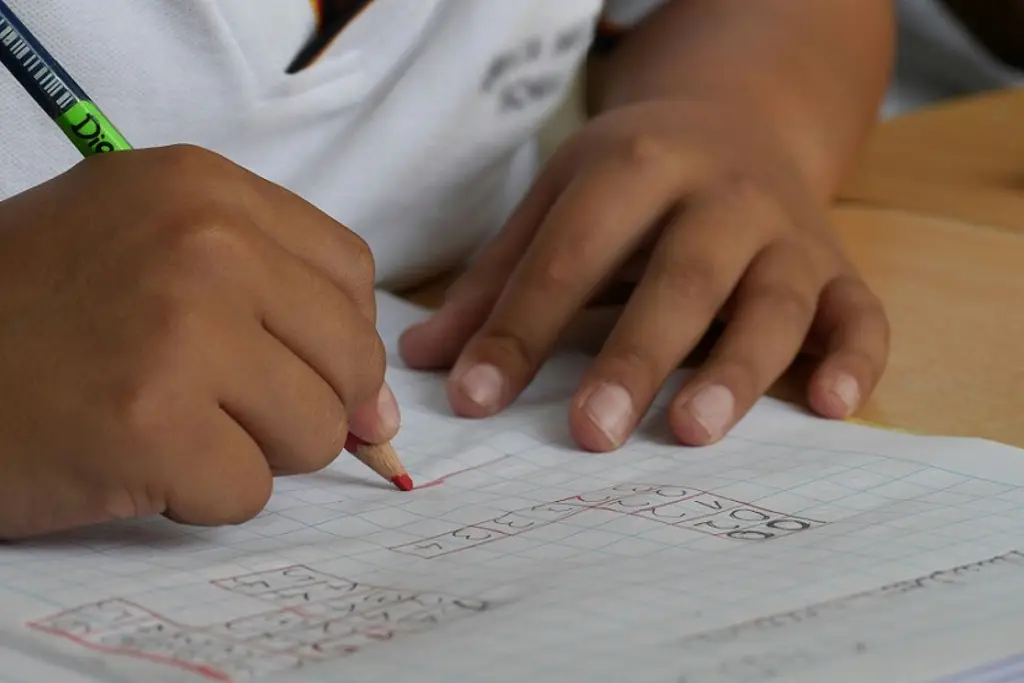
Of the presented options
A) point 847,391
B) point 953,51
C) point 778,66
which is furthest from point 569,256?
point 953,51

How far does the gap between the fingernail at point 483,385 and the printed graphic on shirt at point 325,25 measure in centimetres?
16

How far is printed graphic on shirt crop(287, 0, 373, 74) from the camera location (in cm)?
50

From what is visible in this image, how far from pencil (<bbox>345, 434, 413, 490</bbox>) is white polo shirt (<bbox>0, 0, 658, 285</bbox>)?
0.62 feet

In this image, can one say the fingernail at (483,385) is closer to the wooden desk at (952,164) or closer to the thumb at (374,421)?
the thumb at (374,421)

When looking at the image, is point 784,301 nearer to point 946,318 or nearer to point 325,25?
point 946,318

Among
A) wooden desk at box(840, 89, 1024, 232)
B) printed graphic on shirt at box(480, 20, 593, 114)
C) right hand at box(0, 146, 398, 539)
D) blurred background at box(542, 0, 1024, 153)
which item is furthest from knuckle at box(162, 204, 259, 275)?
blurred background at box(542, 0, 1024, 153)

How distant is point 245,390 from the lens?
0.97 feet

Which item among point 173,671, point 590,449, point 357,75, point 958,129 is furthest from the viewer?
point 958,129

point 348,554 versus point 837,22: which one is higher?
point 837,22

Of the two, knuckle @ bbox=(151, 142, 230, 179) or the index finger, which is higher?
knuckle @ bbox=(151, 142, 230, 179)

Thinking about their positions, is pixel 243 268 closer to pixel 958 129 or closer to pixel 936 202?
pixel 936 202

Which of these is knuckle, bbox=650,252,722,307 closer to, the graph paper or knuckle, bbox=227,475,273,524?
the graph paper

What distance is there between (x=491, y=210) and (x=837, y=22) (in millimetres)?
221

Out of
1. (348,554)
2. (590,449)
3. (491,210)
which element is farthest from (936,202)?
(348,554)
